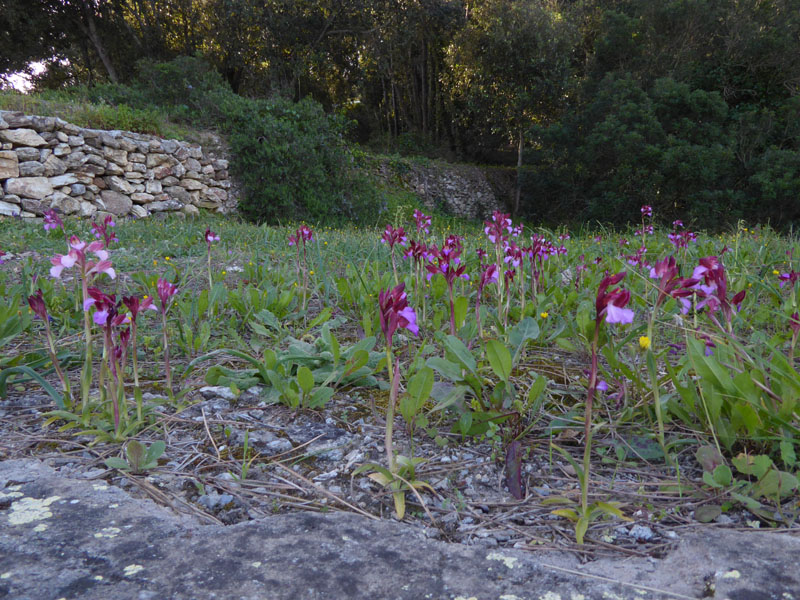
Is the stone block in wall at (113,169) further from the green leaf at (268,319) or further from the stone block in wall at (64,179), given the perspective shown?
the green leaf at (268,319)

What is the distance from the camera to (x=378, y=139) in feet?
67.5

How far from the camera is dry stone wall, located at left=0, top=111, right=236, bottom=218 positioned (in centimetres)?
779

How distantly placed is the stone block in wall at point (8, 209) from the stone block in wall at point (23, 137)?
103 centimetres

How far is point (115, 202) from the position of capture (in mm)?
8898

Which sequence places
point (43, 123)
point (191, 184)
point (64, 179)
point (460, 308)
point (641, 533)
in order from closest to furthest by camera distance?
point (641, 533) → point (460, 308) → point (43, 123) → point (64, 179) → point (191, 184)

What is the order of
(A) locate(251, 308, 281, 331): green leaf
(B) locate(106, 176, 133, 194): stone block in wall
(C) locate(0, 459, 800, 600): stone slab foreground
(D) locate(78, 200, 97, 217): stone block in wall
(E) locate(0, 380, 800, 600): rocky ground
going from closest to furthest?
1. (C) locate(0, 459, 800, 600): stone slab foreground
2. (E) locate(0, 380, 800, 600): rocky ground
3. (A) locate(251, 308, 281, 331): green leaf
4. (D) locate(78, 200, 97, 217): stone block in wall
5. (B) locate(106, 176, 133, 194): stone block in wall

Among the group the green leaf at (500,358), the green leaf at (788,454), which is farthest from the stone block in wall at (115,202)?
the green leaf at (788,454)

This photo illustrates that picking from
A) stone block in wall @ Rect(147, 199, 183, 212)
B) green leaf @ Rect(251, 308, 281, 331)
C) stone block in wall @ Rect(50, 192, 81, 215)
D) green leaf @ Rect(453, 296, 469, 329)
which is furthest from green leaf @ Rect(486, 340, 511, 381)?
stone block in wall @ Rect(147, 199, 183, 212)

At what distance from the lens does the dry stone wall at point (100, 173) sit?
25.6ft

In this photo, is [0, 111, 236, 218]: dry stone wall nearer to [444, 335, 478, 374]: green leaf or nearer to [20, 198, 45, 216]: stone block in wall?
[20, 198, 45, 216]: stone block in wall

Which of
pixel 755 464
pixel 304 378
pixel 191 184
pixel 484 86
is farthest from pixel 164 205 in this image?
pixel 484 86

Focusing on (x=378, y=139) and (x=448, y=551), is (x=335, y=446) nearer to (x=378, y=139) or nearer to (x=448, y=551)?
(x=448, y=551)

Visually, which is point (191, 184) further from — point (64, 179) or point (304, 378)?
point (304, 378)

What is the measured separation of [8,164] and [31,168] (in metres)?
0.29
